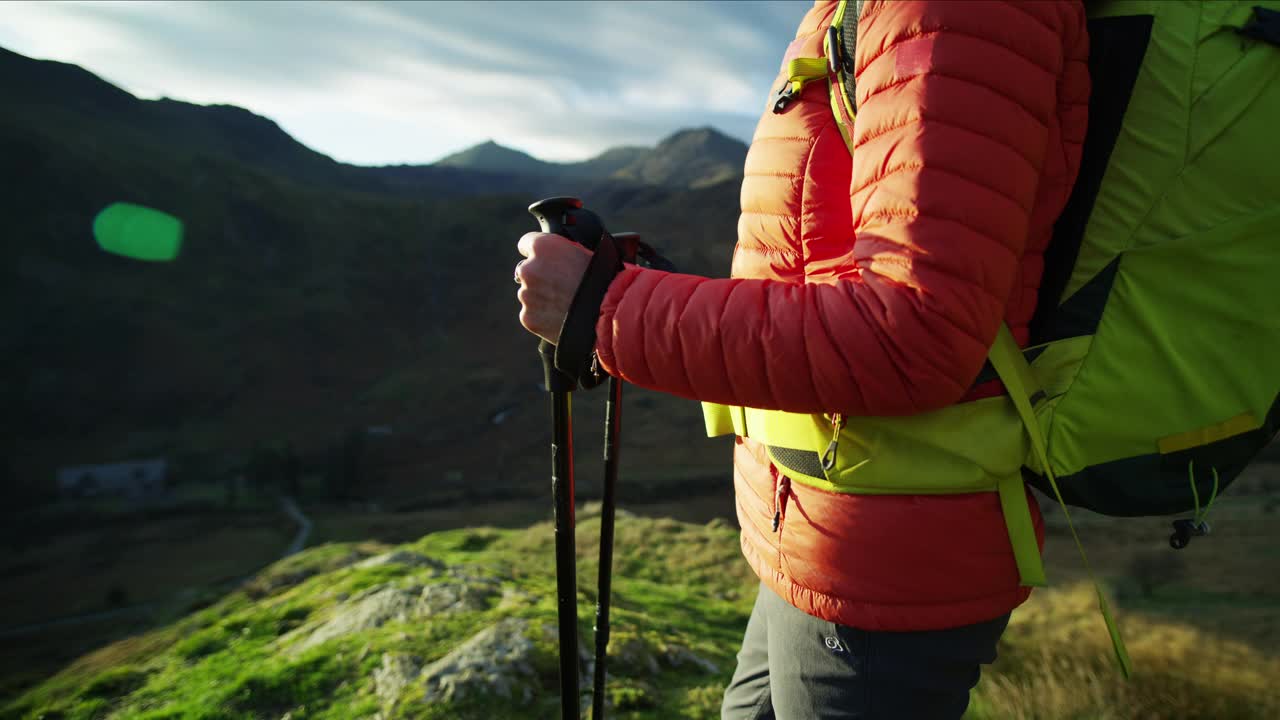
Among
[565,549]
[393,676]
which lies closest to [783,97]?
[565,549]

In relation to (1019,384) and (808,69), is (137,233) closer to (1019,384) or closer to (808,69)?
(808,69)

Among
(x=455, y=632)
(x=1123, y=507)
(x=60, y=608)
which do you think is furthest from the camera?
(x=60, y=608)

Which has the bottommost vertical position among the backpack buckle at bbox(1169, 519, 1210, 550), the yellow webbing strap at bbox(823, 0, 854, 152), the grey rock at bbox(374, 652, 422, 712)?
the grey rock at bbox(374, 652, 422, 712)

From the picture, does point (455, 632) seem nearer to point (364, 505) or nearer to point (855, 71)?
point (855, 71)

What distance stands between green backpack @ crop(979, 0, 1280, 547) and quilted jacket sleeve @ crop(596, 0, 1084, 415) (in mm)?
116

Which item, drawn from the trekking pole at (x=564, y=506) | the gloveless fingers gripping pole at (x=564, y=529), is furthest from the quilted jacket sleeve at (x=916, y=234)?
the gloveless fingers gripping pole at (x=564, y=529)

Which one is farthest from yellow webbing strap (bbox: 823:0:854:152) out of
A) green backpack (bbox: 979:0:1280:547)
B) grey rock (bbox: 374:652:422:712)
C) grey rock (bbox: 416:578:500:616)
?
grey rock (bbox: 416:578:500:616)

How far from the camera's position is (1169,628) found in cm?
516

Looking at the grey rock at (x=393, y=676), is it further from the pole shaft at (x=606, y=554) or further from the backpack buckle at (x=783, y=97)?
the backpack buckle at (x=783, y=97)

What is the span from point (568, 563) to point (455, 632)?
1.77m

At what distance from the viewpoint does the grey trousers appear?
4.31ft

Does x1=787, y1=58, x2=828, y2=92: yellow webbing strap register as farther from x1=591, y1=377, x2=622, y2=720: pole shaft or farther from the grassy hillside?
the grassy hillside

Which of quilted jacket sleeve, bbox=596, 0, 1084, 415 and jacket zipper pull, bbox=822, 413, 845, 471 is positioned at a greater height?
quilted jacket sleeve, bbox=596, 0, 1084, 415

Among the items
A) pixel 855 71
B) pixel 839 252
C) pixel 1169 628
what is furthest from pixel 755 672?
pixel 1169 628
